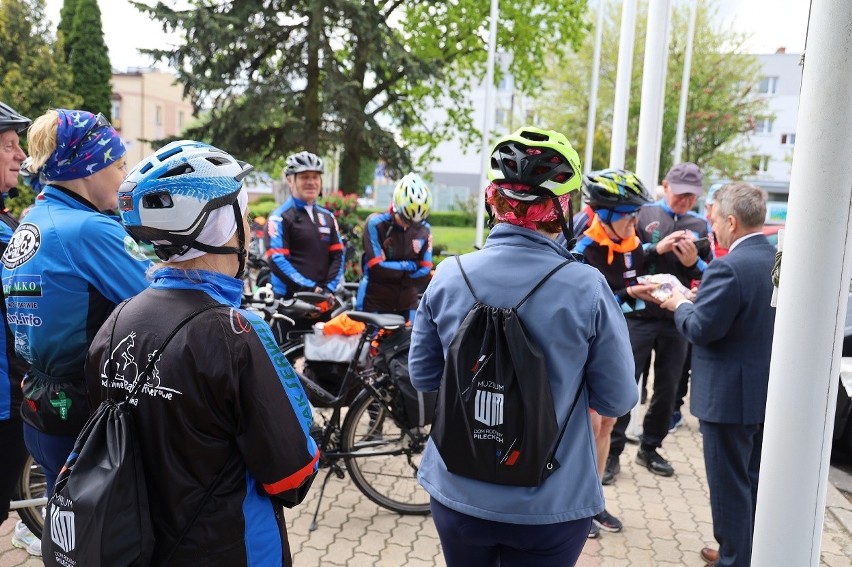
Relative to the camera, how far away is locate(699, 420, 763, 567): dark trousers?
3348 millimetres

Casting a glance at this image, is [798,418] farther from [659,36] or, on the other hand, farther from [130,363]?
[659,36]

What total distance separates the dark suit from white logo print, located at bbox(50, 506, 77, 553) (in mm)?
2705

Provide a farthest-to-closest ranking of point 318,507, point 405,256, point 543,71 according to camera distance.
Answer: point 543,71 → point 405,256 → point 318,507

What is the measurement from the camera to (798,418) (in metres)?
2.35

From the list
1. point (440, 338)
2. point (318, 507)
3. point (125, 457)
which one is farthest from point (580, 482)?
point (318, 507)

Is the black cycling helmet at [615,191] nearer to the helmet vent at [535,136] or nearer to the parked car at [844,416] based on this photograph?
the helmet vent at [535,136]

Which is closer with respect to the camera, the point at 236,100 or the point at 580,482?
the point at 580,482

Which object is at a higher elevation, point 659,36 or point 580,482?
point 659,36

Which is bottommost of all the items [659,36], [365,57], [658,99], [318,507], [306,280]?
[318,507]

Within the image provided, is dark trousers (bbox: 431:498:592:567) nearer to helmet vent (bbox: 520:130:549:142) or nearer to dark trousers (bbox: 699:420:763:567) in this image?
helmet vent (bbox: 520:130:549:142)

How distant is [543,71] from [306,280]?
19374mm

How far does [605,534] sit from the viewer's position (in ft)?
14.0

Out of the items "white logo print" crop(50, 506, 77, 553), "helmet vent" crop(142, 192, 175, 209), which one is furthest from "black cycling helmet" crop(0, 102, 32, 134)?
"white logo print" crop(50, 506, 77, 553)

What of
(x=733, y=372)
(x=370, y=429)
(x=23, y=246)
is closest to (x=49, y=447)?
(x=23, y=246)
